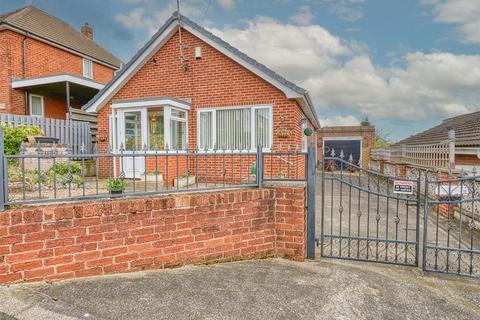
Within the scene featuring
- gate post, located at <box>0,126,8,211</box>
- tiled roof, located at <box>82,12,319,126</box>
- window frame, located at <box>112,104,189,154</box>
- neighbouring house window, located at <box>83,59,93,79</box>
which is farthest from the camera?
neighbouring house window, located at <box>83,59,93,79</box>

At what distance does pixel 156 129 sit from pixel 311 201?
248 inches

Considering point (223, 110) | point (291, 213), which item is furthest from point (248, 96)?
point (291, 213)

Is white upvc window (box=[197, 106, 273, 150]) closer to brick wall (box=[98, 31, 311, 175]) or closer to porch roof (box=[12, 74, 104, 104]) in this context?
brick wall (box=[98, 31, 311, 175])

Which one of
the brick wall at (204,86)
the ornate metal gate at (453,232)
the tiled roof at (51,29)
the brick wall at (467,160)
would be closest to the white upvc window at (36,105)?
the tiled roof at (51,29)

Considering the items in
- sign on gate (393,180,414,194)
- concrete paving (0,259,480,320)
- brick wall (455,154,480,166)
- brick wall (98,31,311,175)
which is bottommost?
concrete paving (0,259,480,320)

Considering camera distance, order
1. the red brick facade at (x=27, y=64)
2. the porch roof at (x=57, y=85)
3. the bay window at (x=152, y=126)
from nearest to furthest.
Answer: the bay window at (x=152, y=126)
the porch roof at (x=57, y=85)
the red brick facade at (x=27, y=64)

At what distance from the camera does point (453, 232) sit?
6.38m

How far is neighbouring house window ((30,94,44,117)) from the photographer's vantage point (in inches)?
552

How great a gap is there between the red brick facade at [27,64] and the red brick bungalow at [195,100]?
248 inches

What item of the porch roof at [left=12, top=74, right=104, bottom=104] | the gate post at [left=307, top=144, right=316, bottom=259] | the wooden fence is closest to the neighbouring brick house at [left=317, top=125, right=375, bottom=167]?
the wooden fence

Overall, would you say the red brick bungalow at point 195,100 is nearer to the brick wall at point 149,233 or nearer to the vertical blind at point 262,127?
the vertical blind at point 262,127

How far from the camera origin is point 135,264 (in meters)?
3.63

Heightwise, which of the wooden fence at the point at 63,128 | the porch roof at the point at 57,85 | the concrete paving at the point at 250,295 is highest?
the porch roof at the point at 57,85

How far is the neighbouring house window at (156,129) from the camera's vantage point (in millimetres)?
8859
